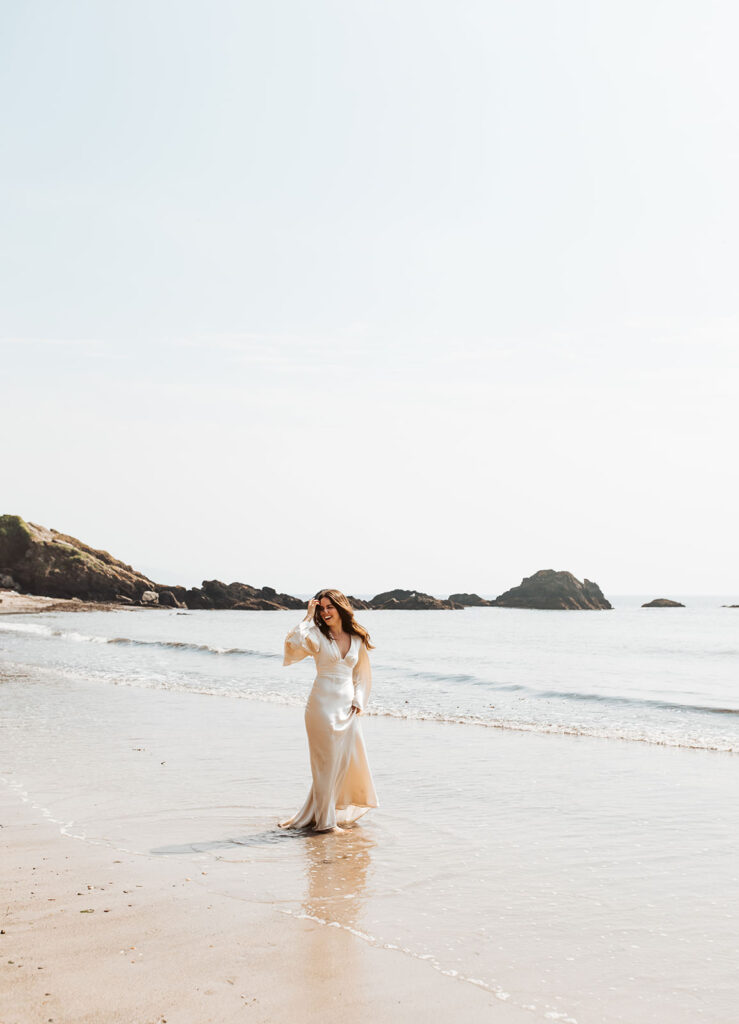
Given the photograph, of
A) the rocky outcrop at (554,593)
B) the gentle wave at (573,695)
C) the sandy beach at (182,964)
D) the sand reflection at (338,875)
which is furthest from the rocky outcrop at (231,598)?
the sandy beach at (182,964)

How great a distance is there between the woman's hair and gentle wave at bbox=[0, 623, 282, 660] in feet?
71.5

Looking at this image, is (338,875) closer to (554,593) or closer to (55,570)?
(55,570)

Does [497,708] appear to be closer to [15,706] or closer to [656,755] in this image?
[656,755]

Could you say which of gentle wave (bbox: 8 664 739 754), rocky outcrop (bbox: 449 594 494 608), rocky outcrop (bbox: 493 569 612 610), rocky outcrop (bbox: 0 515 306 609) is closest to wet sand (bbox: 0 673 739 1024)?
gentle wave (bbox: 8 664 739 754)

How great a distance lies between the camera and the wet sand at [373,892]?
4270 millimetres

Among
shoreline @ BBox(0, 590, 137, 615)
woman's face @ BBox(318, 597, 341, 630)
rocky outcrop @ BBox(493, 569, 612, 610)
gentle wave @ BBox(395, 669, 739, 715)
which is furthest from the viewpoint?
rocky outcrop @ BBox(493, 569, 612, 610)

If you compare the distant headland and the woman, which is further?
the distant headland

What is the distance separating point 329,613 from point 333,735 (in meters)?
1.10

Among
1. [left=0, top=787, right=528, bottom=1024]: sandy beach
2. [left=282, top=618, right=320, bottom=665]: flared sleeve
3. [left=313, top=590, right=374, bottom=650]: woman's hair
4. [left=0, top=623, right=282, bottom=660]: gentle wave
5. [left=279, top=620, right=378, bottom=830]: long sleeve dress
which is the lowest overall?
[left=0, top=623, right=282, bottom=660]: gentle wave

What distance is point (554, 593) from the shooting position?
92250 millimetres

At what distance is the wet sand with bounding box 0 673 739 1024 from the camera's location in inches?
168

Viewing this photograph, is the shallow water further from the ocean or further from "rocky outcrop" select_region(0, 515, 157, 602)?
"rocky outcrop" select_region(0, 515, 157, 602)

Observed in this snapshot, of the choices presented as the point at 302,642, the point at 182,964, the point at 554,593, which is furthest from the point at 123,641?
the point at 554,593

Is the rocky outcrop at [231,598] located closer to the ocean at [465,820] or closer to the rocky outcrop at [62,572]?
the rocky outcrop at [62,572]
